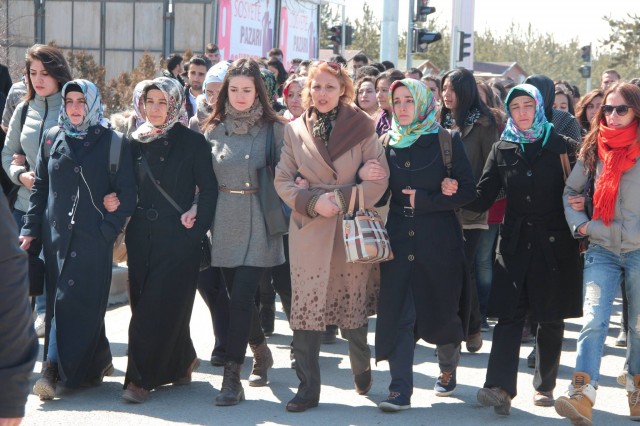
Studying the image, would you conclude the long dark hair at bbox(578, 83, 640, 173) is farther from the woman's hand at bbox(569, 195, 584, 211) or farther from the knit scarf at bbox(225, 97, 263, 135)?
the knit scarf at bbox(225, 97, 263, 135)

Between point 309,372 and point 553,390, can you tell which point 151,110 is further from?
point 553,390

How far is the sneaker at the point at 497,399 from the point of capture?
629cm

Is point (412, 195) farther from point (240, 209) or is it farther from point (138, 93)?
point (138, 93)

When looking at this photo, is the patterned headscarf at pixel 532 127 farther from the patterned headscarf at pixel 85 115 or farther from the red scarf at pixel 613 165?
the patterned headscarf at pixel 85 115

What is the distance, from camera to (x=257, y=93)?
6.81m

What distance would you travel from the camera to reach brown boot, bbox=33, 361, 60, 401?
647 cm

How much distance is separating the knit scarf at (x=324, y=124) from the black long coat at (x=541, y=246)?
1098 mm

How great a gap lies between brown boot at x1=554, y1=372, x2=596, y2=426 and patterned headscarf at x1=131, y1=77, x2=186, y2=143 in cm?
286

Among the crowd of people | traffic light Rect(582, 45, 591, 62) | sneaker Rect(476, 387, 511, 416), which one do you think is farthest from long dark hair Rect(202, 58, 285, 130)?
traffic light Rect(582, 45, 591, 62)

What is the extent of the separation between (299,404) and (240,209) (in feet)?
4.14

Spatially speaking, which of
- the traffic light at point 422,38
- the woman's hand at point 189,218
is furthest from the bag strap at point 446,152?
the traffic light at point 422,38

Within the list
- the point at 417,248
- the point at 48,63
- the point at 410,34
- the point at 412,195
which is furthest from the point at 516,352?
the point at 410,34

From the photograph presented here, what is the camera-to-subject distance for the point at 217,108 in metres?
6.83

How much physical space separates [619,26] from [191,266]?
40268mm
